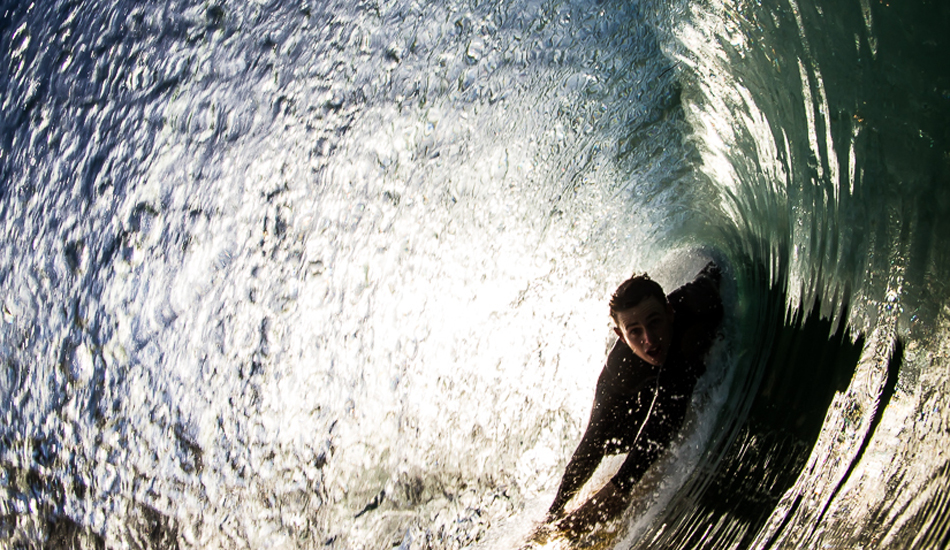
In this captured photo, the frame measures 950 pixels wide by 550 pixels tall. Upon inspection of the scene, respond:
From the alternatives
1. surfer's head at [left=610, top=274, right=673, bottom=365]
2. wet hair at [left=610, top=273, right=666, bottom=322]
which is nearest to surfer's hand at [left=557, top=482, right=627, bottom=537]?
surfer's head at [left=610, top=274, right=673, bottom=365]

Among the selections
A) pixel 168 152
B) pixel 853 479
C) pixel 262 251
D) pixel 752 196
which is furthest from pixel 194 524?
pixel 752 196

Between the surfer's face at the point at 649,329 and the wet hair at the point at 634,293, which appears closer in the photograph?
the surfer's face at the point at 649,329

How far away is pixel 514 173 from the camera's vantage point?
210cm

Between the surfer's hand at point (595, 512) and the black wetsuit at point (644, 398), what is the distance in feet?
0.14

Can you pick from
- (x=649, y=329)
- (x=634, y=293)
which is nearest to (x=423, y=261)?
(x=649, y=329)

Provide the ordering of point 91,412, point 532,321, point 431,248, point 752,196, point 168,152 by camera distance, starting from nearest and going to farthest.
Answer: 1. point 91,412
2. point 168,152
3. point 431,248
4. point 752,196
5. point 532,321

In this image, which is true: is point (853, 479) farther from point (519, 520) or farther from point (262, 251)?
point (262, 251)

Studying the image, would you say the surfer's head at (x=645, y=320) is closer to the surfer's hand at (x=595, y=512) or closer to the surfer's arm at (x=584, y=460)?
the surfer's arm at (x=584, y=460)

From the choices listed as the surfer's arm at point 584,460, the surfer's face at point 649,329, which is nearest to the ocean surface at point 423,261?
the surfer's arm at point 584,460

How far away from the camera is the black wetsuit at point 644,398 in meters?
2.26

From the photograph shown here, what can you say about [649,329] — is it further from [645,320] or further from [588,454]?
[588,454]

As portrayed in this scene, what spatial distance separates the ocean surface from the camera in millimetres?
1122

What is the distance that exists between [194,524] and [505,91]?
1.44 meters

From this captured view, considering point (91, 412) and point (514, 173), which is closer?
point (91, 412)
